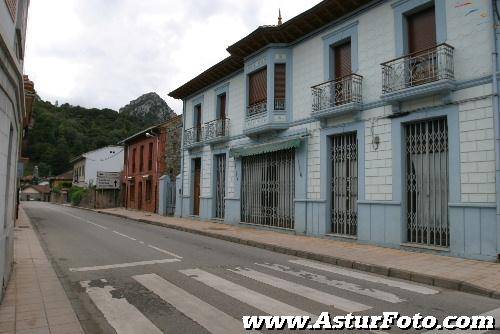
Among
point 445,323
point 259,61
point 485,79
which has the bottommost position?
point 445,323

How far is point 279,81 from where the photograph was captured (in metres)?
15.9

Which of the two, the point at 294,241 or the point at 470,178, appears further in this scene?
the point at 294,241

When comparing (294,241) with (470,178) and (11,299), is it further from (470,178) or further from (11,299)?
(11,299)

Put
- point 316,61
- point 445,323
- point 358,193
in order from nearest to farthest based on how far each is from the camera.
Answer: point 445,323, point 358,193, point 316,61

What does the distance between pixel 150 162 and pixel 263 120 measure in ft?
54.9

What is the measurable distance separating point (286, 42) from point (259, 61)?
1.44m

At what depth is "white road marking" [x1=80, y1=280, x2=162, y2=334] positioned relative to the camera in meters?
4.72

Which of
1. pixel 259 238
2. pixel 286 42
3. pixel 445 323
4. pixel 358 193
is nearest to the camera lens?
pixel 445 323

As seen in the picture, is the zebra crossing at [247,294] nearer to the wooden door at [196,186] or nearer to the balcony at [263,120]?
the balcony at [263,120]

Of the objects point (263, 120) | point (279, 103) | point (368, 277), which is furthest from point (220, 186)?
point (368, 277)

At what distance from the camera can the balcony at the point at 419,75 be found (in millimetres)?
9977

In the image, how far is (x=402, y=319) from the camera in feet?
16.9

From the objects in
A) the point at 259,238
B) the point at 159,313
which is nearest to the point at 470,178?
the point at 259,238

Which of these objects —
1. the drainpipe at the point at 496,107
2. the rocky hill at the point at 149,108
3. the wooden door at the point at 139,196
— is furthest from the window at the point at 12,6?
the rocky hill at the point at 149,108
